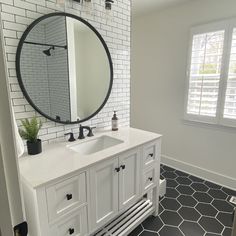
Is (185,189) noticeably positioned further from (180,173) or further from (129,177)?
(129,177)

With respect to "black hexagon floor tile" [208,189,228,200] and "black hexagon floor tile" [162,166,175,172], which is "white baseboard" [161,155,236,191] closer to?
"black hexagon floor tile" [162,166,175,172]

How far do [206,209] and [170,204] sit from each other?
393mm

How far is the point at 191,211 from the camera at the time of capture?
207 centimetres

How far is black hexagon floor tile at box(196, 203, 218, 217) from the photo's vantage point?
203cm

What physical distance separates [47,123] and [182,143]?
2.15 metres

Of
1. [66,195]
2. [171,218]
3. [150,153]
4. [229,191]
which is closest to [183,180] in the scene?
[229,191]

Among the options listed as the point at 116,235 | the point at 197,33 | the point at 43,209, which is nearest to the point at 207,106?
the point at 197,33

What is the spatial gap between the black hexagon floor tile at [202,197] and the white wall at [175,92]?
15.2 inches

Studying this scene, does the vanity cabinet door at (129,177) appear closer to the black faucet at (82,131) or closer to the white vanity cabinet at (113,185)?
the white vanity cabinet at (113,185)

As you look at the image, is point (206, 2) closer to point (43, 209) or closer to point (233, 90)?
point (233, 90)

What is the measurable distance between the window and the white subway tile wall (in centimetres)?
103

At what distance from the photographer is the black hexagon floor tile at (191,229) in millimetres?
1783

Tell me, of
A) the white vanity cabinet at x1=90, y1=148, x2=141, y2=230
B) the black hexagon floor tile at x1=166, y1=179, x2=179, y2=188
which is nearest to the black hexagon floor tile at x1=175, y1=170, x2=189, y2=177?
the black hexagon floor tile at x1=166, y1=179, x2=179, y2=188

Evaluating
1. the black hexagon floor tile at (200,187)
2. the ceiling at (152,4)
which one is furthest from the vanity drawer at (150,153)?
the ceiling at (152,4)
